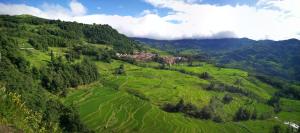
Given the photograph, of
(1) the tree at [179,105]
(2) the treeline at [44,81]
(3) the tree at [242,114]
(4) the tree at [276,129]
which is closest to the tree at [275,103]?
(3) the tree at [242,114]

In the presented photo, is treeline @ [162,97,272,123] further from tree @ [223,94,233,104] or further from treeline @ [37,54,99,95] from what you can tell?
treeline @ [37,54,99,95]

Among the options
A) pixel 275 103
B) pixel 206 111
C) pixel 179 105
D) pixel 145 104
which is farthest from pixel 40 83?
pixel 275 103

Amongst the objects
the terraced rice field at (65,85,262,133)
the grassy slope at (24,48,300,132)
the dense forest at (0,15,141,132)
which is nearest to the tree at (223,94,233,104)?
the grassy slope at (24,48,300,132)

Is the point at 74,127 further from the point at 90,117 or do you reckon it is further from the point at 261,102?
the point at 261,102

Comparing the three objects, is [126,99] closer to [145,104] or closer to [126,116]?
[145,104]

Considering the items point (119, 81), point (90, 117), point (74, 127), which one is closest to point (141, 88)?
point (119, 81)

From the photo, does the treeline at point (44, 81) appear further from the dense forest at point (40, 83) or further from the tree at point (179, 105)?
the tree at point (179, 105)
